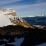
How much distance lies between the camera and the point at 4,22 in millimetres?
79875

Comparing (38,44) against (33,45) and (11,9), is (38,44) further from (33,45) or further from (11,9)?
(11,9)

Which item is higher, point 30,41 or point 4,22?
point 30,41

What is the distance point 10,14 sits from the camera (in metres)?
95.8

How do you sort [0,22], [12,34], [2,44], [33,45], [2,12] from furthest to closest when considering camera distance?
[2,12] → [0,22] → [12,34] → [2,44] → [33,45]

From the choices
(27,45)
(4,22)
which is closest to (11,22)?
(4,22)

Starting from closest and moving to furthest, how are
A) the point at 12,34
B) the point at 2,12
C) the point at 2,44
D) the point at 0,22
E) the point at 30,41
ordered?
1. the point at 30,41
2. the point at 2,44
3. the point at 12,34
4. the point at 0,22
5. the point at 2,12

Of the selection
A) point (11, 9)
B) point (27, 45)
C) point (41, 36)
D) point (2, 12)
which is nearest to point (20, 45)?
point (27, 45)

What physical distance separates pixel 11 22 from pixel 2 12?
1412cm

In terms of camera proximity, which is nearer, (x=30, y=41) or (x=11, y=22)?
(x=30, y=41)

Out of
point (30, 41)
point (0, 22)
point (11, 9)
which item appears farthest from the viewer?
point (11, 9)

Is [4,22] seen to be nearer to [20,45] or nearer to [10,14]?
[10,14]

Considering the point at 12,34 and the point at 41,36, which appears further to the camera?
the point at 12,34

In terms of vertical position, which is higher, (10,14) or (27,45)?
(27,45)

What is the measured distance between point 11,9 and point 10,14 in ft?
23.6
